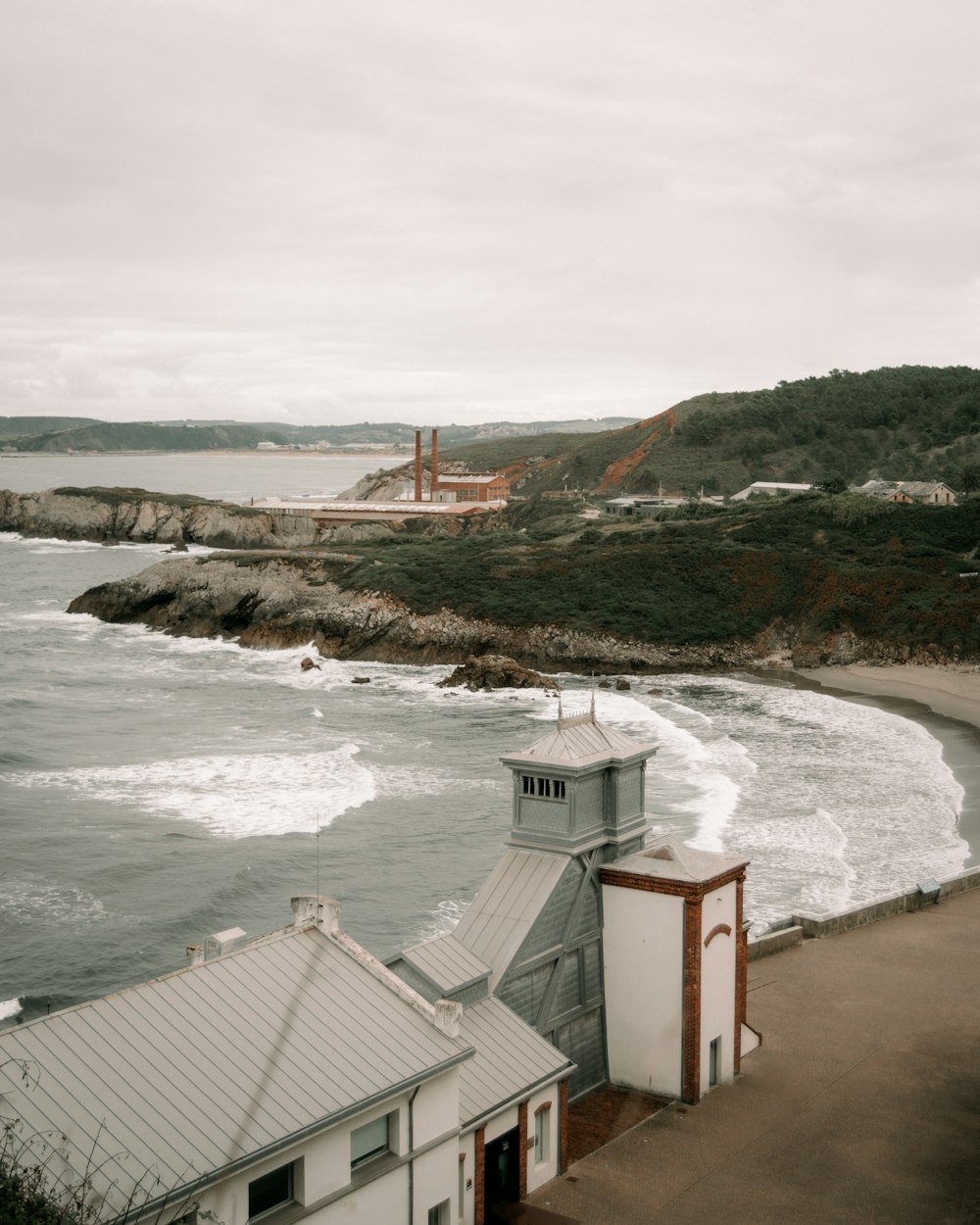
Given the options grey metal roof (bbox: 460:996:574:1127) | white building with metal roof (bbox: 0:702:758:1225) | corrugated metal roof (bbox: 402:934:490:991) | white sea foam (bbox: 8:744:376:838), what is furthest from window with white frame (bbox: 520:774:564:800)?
white sea foam (bbox: 8:744:376:838)

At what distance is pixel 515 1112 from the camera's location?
40.0 feet

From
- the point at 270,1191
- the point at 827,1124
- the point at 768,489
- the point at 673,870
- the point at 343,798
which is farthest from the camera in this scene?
the point at 768,489

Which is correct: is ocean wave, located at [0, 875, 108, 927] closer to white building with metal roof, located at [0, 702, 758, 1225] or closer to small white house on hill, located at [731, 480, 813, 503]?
white building with metal roof, located at [0, 702, 758, 1225]

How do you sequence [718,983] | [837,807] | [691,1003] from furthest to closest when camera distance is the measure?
[837,807] < [718,983] < [691,1003]

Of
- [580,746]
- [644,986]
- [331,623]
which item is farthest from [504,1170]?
[331,623]

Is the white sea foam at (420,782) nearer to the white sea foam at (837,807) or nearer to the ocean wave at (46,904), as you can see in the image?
the white sea foam at (837,807)

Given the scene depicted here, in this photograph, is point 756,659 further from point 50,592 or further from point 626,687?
point 50,592

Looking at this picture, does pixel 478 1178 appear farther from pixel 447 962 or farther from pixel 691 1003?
pixel 691 1003

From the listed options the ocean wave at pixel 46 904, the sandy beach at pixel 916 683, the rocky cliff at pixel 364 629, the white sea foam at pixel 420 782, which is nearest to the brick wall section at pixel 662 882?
the ocean wave at pixel 46 904

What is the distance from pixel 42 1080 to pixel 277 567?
64303 millimetres

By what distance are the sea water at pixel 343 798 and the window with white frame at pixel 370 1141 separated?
7.99 m

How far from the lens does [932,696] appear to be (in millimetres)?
51188

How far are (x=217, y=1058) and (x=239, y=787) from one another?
2642 cm

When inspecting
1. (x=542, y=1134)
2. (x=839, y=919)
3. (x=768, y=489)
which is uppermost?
(x=768, y=489)
